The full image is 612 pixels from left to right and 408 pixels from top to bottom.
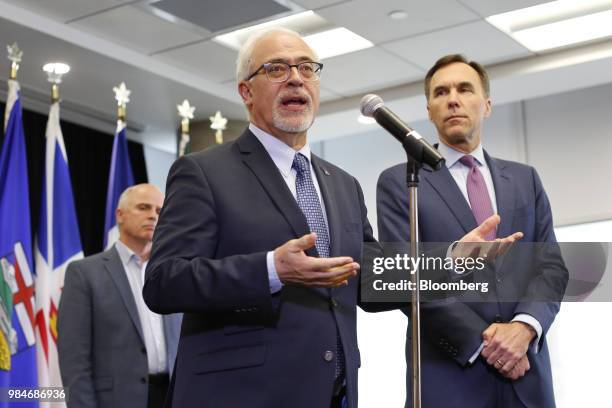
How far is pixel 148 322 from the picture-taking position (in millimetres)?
4449

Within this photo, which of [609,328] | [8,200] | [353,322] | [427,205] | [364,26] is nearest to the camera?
[609,328]

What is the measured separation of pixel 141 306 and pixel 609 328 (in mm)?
2749

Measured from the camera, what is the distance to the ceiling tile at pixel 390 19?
6.15 meters

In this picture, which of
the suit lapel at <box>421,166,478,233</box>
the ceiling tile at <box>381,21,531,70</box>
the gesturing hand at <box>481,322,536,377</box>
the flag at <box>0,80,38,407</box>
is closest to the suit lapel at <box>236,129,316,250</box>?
the suit lapel at <box>421,166,478,233</box>

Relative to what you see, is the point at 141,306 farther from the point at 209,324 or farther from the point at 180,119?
the point at 180,119

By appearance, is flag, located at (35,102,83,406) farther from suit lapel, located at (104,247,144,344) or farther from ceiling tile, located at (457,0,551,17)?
ceiling tile, located at (457,0,551,17)

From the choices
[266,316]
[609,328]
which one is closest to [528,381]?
[609,328]

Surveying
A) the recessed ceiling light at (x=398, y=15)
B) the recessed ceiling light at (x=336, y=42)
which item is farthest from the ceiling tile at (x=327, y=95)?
the recessed ceiling light at (x=398, y=15)

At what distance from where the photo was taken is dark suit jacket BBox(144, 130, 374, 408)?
6.97 feet

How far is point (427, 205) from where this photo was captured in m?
2.66

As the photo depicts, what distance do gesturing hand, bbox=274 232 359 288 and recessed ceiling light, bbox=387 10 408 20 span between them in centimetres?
448

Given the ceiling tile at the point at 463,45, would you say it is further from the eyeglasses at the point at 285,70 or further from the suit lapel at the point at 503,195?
the eyeglasses at the point at 285,70

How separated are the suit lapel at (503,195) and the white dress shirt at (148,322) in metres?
2.12

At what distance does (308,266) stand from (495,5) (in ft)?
15.0
